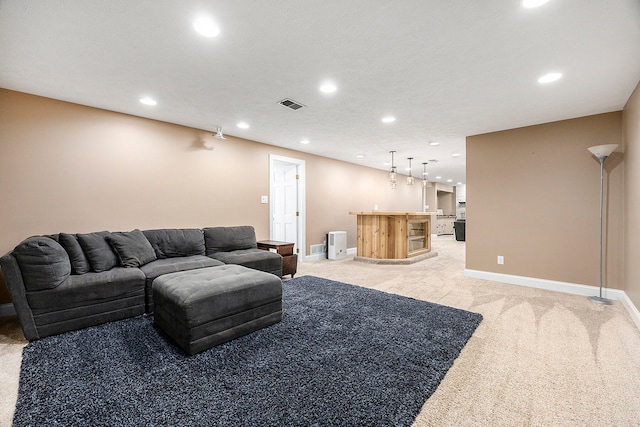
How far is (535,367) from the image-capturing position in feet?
6.15

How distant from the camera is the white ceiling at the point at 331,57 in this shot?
1.72 meters

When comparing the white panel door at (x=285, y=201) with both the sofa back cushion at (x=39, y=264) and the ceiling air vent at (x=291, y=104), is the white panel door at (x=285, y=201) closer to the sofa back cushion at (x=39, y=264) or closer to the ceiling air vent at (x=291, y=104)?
the ceiling air vent at (x=291, y=104)

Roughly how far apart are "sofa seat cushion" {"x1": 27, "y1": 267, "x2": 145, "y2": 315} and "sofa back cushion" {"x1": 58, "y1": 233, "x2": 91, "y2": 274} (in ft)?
0.36

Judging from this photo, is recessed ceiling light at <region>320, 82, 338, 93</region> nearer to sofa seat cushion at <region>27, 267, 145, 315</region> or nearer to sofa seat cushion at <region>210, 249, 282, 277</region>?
sofa seat cushion at <region>210, 249, 282, 277</region>

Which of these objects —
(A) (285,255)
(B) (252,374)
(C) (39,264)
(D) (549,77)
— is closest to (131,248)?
(C) (39,264)

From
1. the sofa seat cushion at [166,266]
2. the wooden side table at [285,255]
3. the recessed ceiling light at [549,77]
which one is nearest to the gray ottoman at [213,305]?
the sofa seat cushion at [166,266]

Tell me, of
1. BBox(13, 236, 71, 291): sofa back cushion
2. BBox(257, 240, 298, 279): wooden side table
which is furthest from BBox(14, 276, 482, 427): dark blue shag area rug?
BBox(257, 240, 298, 279): wooden side table

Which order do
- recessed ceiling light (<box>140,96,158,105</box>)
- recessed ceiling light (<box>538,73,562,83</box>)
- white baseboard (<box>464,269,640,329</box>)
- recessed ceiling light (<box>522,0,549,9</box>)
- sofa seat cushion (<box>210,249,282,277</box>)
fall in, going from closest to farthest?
recessed ceiling light (<box>522,0,549,9</box>) → recessed ceiling light (<box>538,73,562,83</box>) → white baseboard (<box>464,269,640,329</box>) → recessed ceiling light (<box>140,96,158,105</box>) → sofa seat cushion (<box>210,249,282,277</box>)

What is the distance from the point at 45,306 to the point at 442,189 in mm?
13175

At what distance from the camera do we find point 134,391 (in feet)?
5.16

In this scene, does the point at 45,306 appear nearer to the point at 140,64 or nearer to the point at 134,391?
the point at 134,391

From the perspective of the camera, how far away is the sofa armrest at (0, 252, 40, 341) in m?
2.19

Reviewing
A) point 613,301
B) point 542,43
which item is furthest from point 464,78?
point 613,301

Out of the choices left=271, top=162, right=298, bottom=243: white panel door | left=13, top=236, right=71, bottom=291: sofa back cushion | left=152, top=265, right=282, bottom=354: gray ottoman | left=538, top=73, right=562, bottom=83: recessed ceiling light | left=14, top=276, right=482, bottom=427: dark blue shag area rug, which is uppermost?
left=538, top=73, right=562, bottom=83: recessed ceiling light
